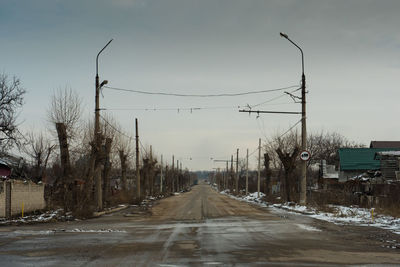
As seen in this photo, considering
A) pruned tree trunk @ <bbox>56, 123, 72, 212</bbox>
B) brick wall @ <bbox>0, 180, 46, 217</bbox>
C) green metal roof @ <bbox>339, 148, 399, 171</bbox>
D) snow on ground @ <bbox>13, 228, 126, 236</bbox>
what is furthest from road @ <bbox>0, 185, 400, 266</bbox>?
green metal roof @ <bbox>339, 148, 399, 171</bbox>

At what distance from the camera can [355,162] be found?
2068 inches

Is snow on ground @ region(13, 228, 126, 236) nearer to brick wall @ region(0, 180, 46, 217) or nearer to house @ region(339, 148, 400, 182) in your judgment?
brick wall @ region(0, 180, 46, 217)

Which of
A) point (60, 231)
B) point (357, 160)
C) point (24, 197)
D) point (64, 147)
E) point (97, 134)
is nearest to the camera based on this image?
point (60, 231)

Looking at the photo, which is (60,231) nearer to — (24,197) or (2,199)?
(2,199)

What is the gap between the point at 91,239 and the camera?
13930 mm

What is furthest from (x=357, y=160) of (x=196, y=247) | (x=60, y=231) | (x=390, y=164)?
(x=196, y=247)

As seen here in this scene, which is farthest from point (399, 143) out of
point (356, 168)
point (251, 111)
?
point (251, 111)

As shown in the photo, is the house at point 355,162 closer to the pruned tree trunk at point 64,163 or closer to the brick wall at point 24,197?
the pruned tree trunk at point 64,163

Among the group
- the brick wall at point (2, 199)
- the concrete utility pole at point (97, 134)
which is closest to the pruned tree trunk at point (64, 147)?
the concrete utility pole at point (97, 134)

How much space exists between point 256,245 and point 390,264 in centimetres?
377

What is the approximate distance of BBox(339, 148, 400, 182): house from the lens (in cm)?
5221

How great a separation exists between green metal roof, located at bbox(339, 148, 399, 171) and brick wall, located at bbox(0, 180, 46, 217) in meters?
35.8

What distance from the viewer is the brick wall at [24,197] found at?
75.8 feet

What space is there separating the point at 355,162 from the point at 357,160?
0.51 metres
